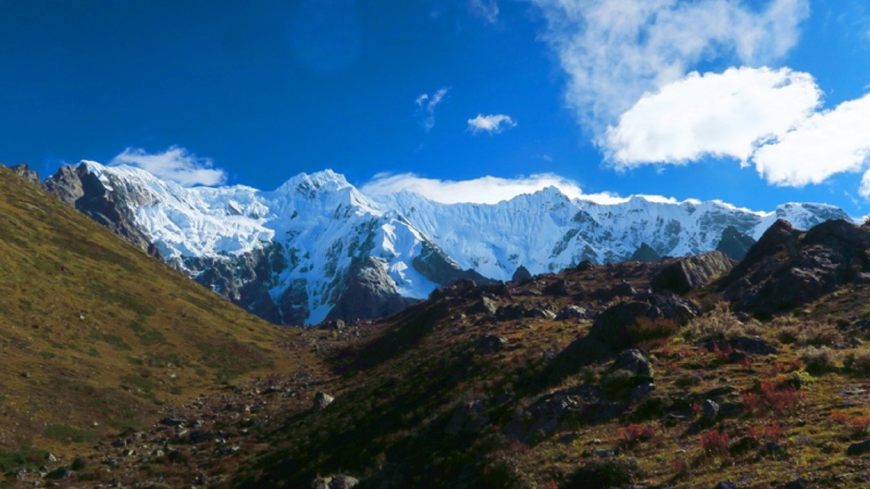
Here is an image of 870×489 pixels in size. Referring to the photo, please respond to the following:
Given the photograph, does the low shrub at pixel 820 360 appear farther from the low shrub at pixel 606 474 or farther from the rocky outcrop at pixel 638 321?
the low shrub at pixel 606 474

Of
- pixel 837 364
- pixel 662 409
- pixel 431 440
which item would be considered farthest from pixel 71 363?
pixel 837 364

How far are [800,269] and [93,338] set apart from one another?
7866 centimetres

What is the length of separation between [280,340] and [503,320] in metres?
67.2

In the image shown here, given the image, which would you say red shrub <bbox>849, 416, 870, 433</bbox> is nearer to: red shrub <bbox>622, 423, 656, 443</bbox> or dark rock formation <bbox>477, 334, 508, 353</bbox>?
red shrub <bbox>622, 423, 656, 443</bbox>

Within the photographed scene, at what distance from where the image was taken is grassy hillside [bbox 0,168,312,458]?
52.8 metres

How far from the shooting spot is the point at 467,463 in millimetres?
23578

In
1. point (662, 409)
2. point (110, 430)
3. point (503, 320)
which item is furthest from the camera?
point (503, 320)

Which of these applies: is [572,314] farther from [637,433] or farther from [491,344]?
[637,433]

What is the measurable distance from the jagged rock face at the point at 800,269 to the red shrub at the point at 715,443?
76.1 ft

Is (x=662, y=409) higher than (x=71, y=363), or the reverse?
(x=71, y=363)

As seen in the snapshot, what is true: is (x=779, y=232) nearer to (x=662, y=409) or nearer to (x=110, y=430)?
(x=662, y=409)

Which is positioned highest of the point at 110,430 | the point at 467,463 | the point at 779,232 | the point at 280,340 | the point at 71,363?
the point at 280,340

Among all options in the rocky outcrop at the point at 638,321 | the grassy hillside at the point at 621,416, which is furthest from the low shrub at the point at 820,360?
the rocky outcrop at the point at 638,321

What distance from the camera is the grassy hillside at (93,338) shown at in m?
52.8
